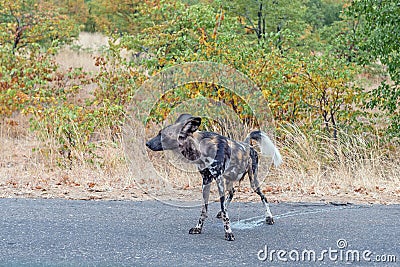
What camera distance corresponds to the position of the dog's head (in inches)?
206

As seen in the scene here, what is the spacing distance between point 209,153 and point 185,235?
0.89 metres

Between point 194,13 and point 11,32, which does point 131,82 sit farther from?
point 11,32

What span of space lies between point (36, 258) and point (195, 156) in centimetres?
173

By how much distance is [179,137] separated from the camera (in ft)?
17.2

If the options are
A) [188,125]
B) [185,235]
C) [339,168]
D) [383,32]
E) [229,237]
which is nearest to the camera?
[188,125]

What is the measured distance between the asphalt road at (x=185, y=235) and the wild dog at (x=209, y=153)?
41cm

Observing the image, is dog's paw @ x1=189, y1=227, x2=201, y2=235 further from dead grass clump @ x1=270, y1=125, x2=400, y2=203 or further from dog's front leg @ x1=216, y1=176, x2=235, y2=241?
dead grass clump @ x1=270, y1=125, x2=400, y2=203

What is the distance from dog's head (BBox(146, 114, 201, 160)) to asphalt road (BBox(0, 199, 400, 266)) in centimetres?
92

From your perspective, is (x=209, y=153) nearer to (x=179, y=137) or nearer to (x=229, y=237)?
(x=179, y=137)

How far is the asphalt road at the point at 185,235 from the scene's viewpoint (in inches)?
190

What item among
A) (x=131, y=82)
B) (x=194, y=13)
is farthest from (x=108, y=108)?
(x=194, y=13)

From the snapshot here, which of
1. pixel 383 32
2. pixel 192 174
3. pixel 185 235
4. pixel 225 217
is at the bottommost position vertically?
pixel 185 235

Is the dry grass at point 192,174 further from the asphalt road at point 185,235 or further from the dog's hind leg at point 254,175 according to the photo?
the asphalt road at point 185,235

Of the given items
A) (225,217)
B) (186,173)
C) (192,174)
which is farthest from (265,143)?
(192,174)
